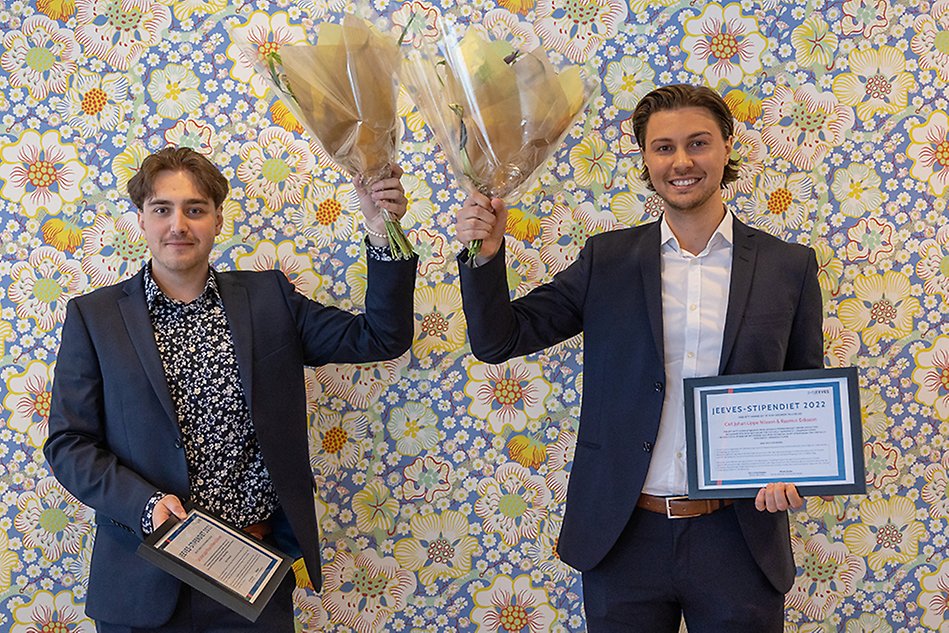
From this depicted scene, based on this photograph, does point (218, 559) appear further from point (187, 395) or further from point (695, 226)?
point (695, 226)

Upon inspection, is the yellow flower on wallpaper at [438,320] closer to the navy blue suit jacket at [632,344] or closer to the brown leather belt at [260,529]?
the navy blue suit jacket at [632,344]

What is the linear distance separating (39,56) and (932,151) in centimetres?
242

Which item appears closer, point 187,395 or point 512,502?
point 187,395

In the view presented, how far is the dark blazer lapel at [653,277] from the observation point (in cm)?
181

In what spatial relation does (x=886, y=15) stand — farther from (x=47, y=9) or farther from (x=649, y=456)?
(x=47, y=9)

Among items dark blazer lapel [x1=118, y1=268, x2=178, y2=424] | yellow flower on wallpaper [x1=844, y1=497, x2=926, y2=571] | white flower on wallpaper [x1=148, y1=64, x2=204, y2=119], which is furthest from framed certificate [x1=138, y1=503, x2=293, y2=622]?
yellow flower on wallpaper [x1=844, y1=497, x2=926, y2=571]

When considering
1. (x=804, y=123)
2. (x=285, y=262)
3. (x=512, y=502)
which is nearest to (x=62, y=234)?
(x=285, y=262)

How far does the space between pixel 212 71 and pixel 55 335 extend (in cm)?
82

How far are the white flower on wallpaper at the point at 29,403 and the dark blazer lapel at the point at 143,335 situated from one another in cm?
53

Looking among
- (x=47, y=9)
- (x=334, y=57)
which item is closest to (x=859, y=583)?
(x=334, y=57)

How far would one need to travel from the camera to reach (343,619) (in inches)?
91.6

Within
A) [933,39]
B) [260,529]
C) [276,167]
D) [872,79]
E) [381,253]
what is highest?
[933,39]

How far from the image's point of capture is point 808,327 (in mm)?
1838

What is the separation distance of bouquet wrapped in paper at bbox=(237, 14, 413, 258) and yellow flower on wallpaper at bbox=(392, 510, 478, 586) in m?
1.10
